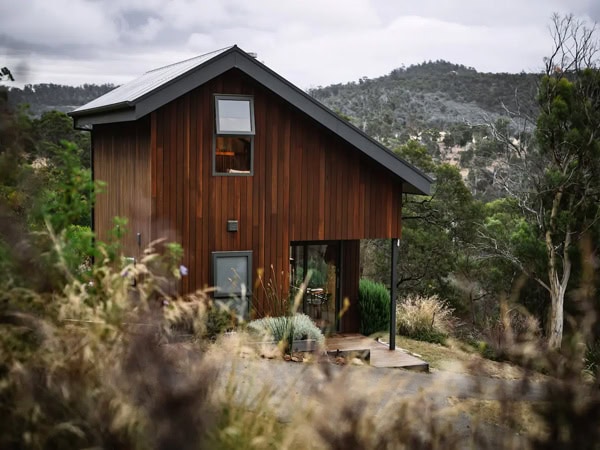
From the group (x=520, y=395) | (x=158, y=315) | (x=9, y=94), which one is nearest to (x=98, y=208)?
(x=9, y=94)

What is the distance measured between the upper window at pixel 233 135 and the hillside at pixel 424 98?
3379cm

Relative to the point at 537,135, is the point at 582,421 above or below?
below

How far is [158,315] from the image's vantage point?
431 cm

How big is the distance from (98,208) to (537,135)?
13.0 meters

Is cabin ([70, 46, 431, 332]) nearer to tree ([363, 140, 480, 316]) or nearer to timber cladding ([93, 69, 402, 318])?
timber cladding ([93, 69, 402, 318])

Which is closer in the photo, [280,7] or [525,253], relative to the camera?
[525,253]

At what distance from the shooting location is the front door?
14.1 meters

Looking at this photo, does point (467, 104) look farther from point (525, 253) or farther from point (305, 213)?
point (305, 213)

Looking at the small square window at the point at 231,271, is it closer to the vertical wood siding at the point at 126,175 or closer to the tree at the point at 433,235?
the vertical wood siding at the point at 126,175

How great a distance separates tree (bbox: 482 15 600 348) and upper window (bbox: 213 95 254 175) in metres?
11.3

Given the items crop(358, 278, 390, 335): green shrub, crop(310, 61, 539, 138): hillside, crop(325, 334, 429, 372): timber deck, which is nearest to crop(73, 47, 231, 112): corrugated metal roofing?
crop(325, 334, 429, 372): timber deck

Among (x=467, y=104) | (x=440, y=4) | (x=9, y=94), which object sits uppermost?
(x=440, y=4)

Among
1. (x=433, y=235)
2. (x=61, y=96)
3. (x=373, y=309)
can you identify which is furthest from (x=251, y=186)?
(x=61, y=96)

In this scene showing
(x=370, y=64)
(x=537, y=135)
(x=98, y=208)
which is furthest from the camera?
(x=370, y=64)
